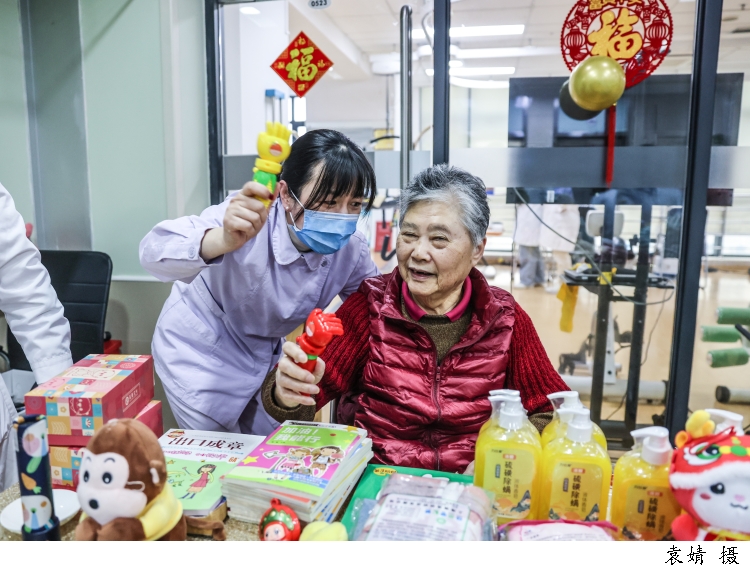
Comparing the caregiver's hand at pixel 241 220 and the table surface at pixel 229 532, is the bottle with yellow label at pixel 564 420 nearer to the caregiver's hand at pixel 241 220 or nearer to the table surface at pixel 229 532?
the table surface at pixel 229 532

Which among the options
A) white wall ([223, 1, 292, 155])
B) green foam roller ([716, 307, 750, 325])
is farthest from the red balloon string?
white wall ([223, 1, 292, 155])

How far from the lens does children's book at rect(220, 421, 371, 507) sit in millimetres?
944

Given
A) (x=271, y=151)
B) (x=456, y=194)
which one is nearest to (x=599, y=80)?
(x=456, y=194)

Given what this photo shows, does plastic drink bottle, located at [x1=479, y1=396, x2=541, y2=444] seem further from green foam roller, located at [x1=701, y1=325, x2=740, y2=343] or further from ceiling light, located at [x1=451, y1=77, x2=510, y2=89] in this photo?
green foam roller, located at [x1=701, y1=325, x2=740, y2=343]

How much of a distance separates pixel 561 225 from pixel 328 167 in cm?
213

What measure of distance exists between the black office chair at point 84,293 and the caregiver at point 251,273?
674 mm

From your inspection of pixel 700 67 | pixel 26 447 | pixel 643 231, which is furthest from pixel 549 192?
pixel 26 447

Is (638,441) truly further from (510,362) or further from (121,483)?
(121,483)

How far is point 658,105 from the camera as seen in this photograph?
2.53 metres

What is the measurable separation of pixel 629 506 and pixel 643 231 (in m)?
2.42

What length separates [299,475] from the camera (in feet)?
3.18

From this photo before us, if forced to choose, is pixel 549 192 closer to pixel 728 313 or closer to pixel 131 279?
pixel 728 313

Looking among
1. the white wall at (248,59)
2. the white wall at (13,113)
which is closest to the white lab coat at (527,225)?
the white wall at (248,59)
